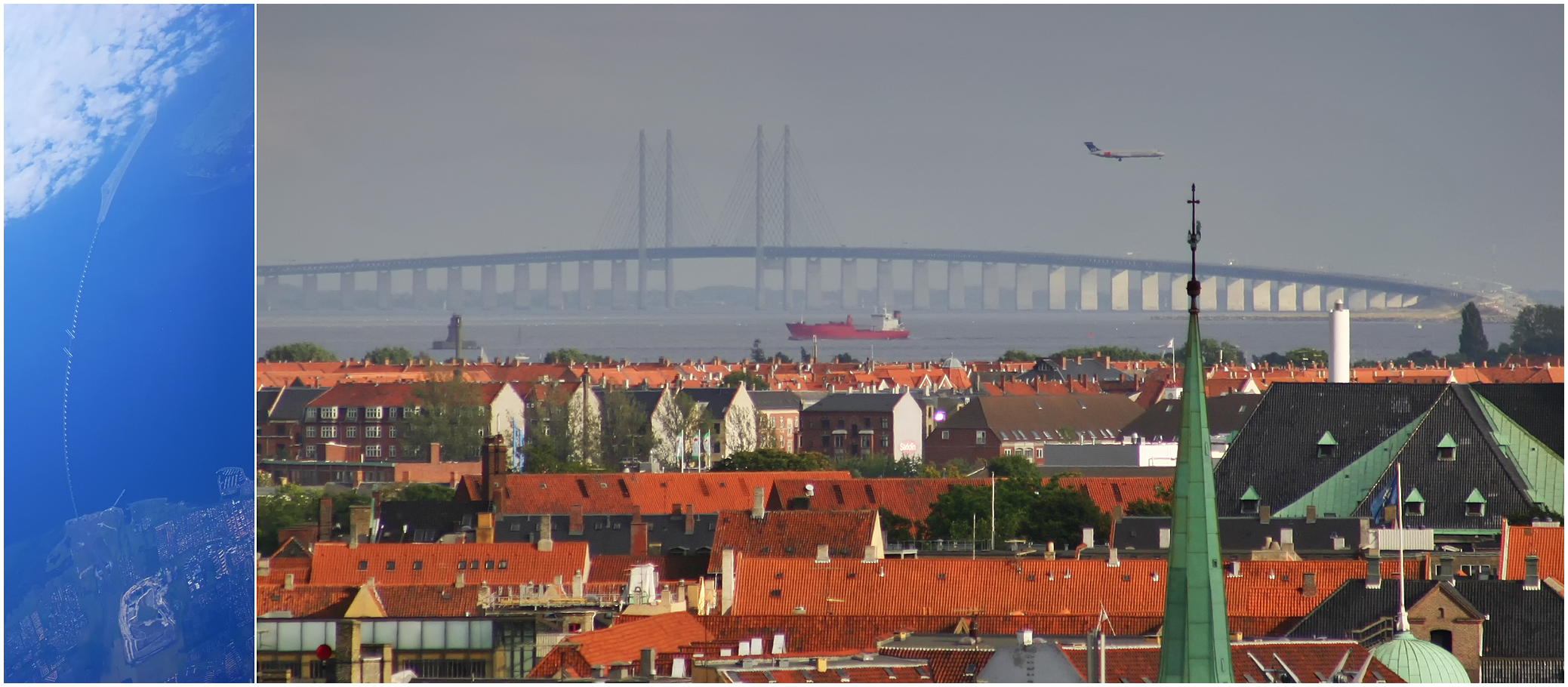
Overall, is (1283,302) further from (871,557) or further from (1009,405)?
(871,557)

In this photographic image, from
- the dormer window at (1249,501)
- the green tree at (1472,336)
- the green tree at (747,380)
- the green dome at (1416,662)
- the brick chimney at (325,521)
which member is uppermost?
the green tree at (1472,336)

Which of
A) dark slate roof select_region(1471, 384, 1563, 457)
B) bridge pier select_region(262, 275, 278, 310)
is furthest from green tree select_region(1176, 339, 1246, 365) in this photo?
dark slate roof select_region(1471, 384, 1563, 457)

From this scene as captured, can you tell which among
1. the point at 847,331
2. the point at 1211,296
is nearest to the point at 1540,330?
the point at 1211,296

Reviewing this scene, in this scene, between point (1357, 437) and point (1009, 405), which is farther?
point (1009, 405)

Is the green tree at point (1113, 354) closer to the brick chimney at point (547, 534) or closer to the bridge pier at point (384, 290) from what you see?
the bridge pier at point (384, 290)

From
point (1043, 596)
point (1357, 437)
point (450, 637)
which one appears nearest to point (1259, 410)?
point (1357, 437)

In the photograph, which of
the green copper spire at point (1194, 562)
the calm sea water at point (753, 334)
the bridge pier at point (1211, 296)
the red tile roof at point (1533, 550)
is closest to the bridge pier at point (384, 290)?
the calm sea water at point (753, 334)

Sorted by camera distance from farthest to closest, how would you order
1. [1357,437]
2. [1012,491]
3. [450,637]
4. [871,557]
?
[1012,491] < [1357,437] < [871,557] < [450,637]
